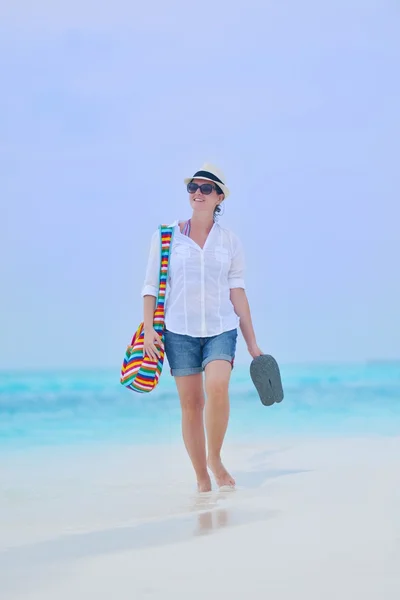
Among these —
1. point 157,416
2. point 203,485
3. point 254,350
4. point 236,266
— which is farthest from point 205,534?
point 157,416

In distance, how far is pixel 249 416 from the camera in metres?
8.58

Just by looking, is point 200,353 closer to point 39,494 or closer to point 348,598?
point 39,494

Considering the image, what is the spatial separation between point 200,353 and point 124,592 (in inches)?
59.7

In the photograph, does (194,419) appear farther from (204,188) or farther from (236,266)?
(204,188)

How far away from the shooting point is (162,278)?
3.52 m

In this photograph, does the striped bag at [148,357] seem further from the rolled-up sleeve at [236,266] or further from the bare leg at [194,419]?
the rolled-up sleeve at [236,266]

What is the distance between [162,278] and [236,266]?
30cm

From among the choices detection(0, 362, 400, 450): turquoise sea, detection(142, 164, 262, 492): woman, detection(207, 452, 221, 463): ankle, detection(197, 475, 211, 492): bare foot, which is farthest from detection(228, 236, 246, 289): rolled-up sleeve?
detection(0, 362, 400, 450): turquoise sea

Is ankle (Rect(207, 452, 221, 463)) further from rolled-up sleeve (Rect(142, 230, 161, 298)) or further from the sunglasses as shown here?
the sunglasses

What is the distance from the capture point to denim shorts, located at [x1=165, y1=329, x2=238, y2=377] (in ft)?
11.4

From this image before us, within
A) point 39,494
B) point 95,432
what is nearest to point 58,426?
point 95,432

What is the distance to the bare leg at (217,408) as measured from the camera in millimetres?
3436

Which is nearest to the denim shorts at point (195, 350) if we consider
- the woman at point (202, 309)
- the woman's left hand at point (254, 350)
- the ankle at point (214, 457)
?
the woman at point (202, 309)

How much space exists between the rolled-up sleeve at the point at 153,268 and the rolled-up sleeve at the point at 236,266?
0.29m
